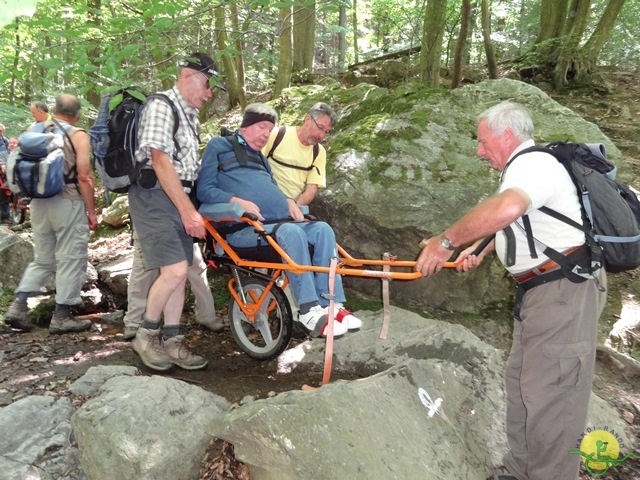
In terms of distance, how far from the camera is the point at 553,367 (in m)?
2.50

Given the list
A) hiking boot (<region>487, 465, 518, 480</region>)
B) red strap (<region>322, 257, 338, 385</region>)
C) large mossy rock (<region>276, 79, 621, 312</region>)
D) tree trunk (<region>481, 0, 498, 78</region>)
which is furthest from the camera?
tree trunk (<region>481, 0, 498, 78</region>)

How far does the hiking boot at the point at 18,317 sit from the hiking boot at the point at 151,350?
1.84m

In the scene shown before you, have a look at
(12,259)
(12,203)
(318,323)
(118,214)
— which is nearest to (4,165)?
(12,203)

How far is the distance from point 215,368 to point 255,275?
3.02 ft

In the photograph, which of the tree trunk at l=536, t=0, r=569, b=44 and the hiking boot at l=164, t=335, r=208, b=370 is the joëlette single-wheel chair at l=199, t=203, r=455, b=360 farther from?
the tree trunk at l=536, t=0, r=569, b=44

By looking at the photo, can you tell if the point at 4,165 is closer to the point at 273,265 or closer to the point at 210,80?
the point at 210,80

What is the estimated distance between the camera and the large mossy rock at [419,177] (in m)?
4.80

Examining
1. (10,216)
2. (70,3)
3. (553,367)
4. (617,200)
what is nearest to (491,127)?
(617,200)

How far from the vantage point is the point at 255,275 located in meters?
3.99

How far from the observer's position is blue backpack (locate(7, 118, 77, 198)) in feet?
14.3

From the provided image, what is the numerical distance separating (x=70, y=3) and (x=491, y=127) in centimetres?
507

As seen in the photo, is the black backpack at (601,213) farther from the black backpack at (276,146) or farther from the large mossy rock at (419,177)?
the black backpack at (276,146)

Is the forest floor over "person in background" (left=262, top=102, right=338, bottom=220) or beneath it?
beneath

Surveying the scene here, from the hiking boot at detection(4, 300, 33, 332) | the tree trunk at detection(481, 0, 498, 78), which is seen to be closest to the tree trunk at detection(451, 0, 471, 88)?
the tree trunk at detection(481, 0, 498, 78)
